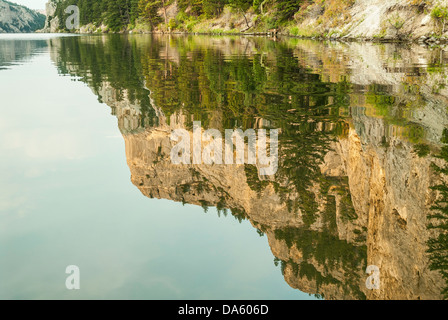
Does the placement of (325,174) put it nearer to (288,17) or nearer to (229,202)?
(229,202)

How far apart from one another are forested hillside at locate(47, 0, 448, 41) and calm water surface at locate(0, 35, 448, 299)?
76.9 ft

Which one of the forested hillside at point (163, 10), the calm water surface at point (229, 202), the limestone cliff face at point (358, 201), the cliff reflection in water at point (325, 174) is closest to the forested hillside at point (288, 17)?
the forested hillside at point (163, 10)

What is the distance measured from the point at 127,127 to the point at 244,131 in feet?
7.68

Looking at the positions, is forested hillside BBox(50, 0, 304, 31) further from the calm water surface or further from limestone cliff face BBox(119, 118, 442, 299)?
limestone cliff face BBox(119, 118, 442, 299)

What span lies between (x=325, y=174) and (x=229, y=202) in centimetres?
139

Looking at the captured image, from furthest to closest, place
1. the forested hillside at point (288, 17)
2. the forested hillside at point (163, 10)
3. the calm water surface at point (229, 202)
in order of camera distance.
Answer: the forested hillside at point (163, 10) → the forested hillside at point (288, 17) → the calm water surface at point (229, 202)

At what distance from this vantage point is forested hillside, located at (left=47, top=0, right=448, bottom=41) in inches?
1196

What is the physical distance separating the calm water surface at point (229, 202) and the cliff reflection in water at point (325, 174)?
0.07 ft

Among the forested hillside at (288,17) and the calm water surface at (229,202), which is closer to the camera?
the calm water surface at (229,202)

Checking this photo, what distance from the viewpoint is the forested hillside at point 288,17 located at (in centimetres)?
3037

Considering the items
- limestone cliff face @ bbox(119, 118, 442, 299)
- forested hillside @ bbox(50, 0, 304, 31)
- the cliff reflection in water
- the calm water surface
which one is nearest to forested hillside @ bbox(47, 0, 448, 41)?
forested hillside @ bbox(50, 0, 304, 31)

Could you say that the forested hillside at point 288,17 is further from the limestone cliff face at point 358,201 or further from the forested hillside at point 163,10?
the limestone cliff face at point 358,201

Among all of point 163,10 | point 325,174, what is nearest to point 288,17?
point 163,10
